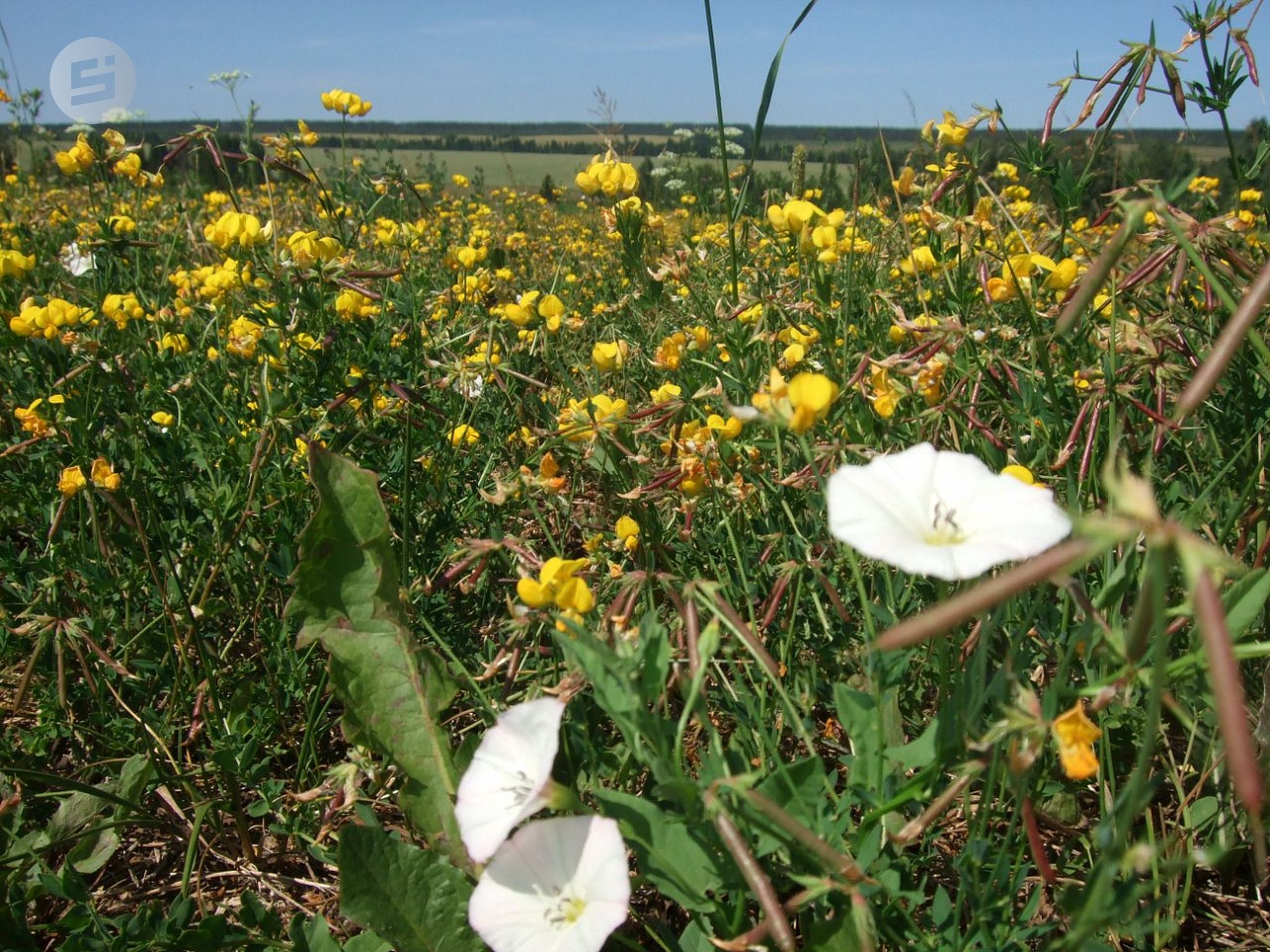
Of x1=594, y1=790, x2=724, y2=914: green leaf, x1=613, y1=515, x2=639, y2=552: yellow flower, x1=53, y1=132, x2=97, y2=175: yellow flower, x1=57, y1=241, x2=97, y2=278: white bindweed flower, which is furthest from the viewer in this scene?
x1=57, y1=241, x2=97, y2=278: white bindweed flower

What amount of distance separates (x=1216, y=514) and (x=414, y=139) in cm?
3298

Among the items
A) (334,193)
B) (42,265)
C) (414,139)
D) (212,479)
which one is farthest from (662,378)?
(414,139)

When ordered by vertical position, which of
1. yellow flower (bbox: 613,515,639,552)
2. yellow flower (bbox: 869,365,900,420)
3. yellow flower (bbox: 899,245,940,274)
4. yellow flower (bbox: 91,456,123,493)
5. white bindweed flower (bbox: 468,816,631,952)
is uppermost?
yellow flower (bbox: 899,245,940,274)

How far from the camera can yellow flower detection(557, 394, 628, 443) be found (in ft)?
5.94

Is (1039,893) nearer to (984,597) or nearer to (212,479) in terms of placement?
(984,597)

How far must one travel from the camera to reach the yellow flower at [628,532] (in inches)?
72.1

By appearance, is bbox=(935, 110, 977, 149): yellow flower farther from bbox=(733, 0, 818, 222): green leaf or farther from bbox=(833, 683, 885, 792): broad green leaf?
bbox=(833, 683, 885, 792): broad green leaf

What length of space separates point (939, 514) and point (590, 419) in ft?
2.87

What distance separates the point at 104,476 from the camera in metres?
2.12

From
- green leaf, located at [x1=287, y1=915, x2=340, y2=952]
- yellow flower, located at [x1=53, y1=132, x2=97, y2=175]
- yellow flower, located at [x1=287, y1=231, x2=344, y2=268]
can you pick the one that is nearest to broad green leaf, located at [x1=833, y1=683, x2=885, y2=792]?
green leaf, located at [x1=287, y1=915, x2=340, y2=952]

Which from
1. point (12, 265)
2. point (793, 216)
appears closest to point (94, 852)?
point (12, 265)

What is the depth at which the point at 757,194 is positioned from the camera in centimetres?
791

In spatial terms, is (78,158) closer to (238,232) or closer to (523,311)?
(238,232)

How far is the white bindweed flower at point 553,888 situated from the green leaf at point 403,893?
38 cm
